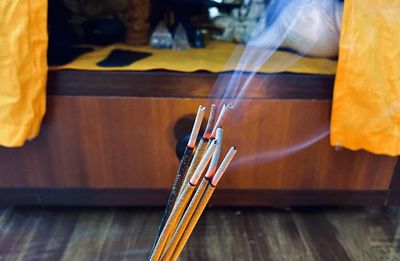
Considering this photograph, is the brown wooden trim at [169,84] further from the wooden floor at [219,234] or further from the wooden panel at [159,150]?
the wooden floor at [219,234]

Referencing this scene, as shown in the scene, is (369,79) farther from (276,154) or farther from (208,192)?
(208,192)

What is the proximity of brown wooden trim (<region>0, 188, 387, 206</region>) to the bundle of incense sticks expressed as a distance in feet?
1.34

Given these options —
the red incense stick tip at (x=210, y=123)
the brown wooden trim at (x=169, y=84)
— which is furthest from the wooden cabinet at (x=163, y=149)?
the red incense stick tip at (x=210, y=123)

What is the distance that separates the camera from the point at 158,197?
1.02m

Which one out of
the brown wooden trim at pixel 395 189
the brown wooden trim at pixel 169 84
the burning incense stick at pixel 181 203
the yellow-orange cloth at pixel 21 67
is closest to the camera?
the burning incense stick at pixel 181 203

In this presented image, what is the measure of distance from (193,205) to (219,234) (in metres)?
0.46

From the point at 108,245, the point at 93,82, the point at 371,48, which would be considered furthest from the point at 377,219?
the point at 93,82

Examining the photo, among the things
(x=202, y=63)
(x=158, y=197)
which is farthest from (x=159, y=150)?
(x=202, y=63)

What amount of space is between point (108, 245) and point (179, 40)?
2.16 ft

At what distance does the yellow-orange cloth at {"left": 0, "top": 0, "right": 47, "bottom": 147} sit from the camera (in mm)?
752

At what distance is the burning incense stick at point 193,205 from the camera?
1.68ft

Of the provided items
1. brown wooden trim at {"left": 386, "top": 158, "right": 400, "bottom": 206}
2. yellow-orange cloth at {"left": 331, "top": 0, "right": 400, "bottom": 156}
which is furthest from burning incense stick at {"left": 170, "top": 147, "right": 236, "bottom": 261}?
brown wooden trim at {"left": 386, "top": 158, "right": 400, "bottom": 206}

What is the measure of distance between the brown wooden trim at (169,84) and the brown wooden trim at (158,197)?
297 millimetres

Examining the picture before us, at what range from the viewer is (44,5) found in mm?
785
